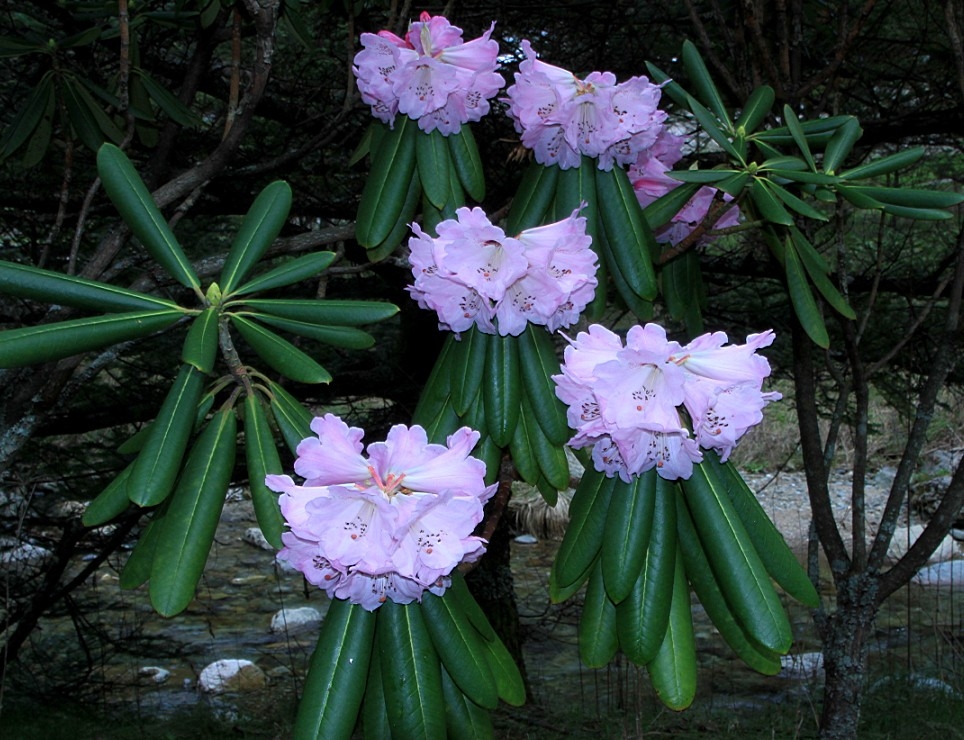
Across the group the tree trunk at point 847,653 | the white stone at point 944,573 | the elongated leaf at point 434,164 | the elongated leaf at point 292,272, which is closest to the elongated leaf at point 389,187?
the elongated leaf at point 434,164

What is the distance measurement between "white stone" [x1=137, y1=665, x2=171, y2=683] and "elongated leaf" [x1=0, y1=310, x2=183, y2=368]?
4.58 meters

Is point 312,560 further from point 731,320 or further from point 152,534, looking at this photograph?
point 731,320

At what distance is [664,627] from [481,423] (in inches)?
14.6

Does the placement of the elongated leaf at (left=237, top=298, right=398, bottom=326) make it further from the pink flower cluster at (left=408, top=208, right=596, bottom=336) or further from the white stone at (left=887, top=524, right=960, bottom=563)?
the white stone at (left=887, top=524, right=960, bottom=563)

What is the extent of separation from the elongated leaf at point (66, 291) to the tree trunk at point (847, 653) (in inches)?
69.8

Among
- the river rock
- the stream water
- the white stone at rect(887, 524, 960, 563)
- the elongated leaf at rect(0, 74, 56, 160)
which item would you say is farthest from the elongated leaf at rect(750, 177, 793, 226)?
the white stone at rect(887, 524, 960, 563)

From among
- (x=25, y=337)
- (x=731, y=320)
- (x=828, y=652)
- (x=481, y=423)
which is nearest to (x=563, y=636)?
(x=731, y=320)

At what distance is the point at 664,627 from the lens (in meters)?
1.00

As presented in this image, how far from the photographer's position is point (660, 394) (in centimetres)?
93

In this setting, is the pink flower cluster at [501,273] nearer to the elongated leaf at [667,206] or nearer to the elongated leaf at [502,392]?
the elongated leaf at [502,392]

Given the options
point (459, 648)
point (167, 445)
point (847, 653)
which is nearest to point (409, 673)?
point (459, 648)

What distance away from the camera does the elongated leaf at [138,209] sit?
1020mm

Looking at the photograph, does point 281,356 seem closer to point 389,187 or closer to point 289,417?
point 289,417

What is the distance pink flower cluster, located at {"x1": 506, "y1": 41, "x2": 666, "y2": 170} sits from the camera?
1.28 m
